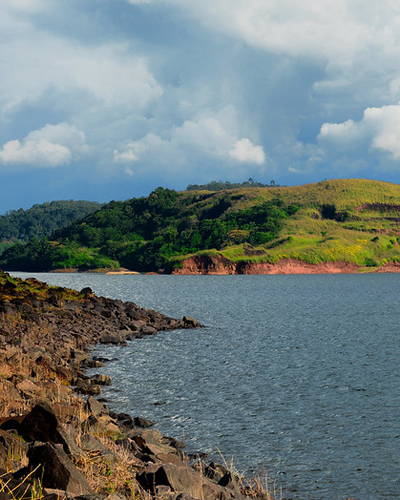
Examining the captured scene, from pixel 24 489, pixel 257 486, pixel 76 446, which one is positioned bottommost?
pixel 257 486

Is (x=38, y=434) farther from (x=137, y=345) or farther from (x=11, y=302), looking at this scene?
(x=11, y=302)

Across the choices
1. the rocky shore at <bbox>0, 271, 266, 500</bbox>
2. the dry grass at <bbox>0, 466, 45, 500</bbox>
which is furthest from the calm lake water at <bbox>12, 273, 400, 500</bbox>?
the dry grass at <bbox>0, 466, 45, 500</bbox>

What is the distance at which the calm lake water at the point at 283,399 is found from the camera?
1487 cm

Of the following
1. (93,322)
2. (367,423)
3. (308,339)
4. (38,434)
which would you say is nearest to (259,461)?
(367,423)

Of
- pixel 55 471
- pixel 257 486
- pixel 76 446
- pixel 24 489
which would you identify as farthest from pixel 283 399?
pixel 24 489

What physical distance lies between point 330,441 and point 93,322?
2963 centimetres

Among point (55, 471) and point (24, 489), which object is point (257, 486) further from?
point (24, 489)

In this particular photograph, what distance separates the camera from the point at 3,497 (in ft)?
26.0

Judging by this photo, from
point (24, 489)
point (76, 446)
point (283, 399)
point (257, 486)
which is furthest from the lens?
point (283, 399)

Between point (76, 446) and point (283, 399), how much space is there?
12.5 meters

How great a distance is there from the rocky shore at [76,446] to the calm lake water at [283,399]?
1.53 metres

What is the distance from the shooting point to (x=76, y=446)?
11.3 m

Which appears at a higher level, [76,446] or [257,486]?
[76,446]

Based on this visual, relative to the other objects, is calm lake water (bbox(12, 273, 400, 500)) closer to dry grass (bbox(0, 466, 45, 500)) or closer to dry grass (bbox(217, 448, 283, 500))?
dry grass (bbox(217, 448, 283, 500))
